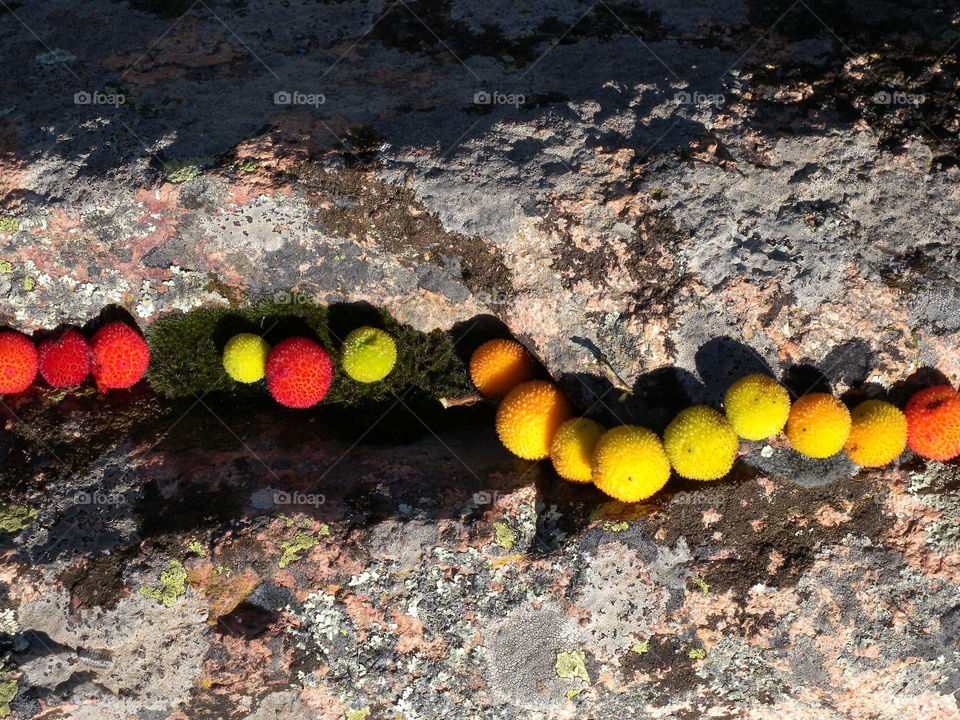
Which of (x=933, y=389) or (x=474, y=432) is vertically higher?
(x=933, y=389)

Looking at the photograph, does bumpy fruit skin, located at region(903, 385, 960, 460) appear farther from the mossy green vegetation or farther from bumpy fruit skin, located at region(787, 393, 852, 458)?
the mossy green vegetation

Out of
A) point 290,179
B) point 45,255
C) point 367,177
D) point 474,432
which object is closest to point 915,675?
point 474,432

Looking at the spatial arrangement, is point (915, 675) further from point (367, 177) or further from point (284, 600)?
point (367, 177)

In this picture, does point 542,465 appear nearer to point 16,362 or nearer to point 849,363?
point 849,363

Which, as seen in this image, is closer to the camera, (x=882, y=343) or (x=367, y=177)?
(x=882, y=343)

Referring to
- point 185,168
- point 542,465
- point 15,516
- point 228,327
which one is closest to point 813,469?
point 542,465

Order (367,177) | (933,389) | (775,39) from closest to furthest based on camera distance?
(933,389), (367,177), (775,39)

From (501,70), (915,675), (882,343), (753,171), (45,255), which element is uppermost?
(501,70)
